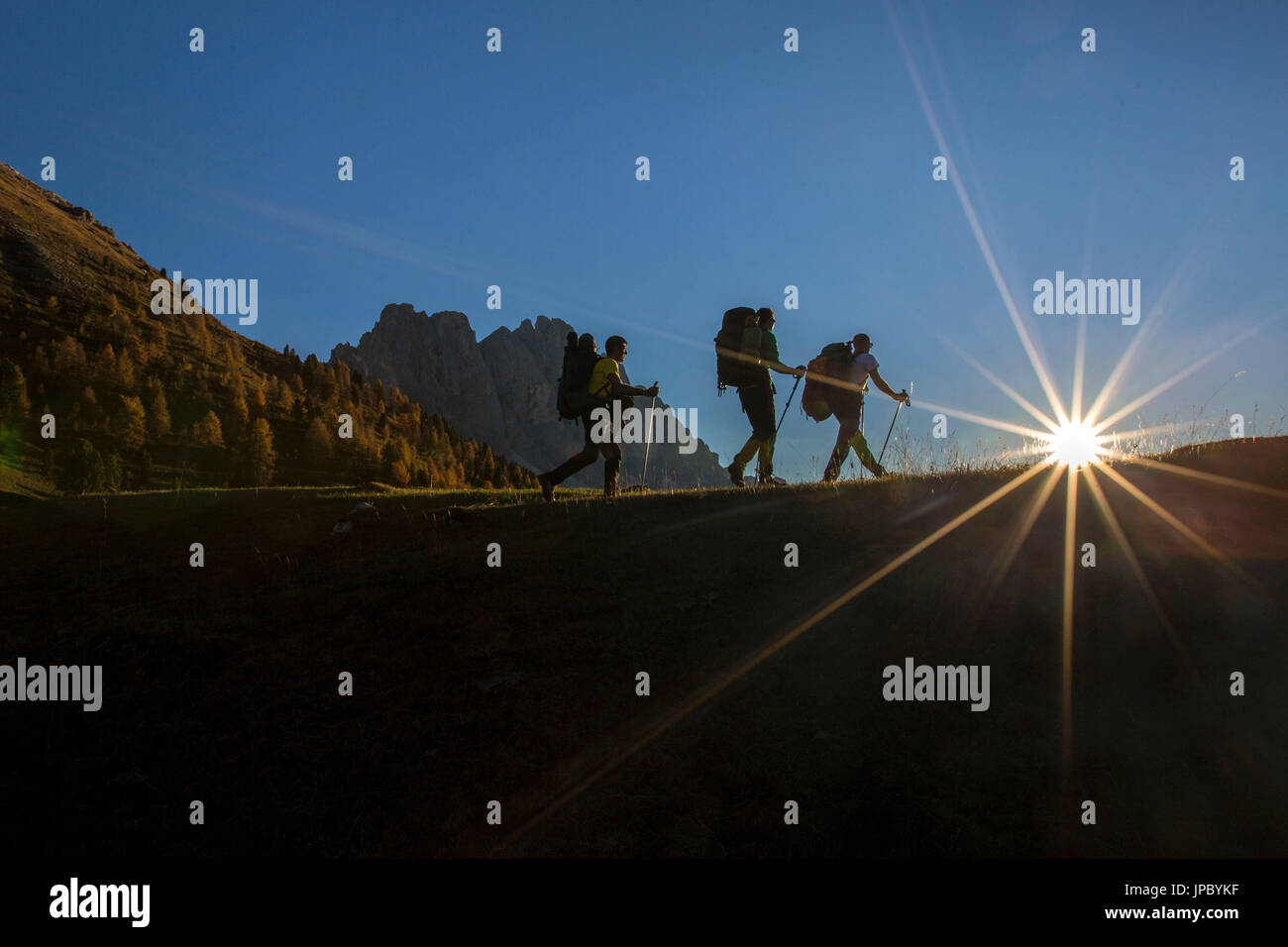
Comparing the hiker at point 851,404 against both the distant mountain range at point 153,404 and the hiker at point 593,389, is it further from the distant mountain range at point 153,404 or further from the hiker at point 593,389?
the distant mountain range at point 153,404

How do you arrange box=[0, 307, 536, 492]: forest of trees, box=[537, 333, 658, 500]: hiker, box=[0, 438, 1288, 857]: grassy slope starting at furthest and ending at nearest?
box=[0, 307, 536, 492]: forest of trees, box=[537, 333, 658, 500]: hiker, box=[0, 438, 1288, 857]: grassy slope

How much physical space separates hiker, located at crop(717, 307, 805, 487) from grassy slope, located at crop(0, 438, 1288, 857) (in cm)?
319

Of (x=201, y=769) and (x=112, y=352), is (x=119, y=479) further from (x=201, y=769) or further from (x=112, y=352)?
(x=201, y=769)

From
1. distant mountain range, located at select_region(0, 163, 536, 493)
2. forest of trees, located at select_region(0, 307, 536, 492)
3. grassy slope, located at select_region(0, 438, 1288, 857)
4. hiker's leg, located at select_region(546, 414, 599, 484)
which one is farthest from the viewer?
forest of trees, located at select_region(0, 307, 536, 492)

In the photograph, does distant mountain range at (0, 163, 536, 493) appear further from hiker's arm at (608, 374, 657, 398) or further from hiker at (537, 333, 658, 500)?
hiker's arm at (608, 374, 657, 398)

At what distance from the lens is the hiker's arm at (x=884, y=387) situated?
14766 millimetres

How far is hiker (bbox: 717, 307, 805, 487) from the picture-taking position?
14188mm

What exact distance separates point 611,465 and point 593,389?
1.32 m

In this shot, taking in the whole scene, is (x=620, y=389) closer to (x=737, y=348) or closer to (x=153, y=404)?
(x=737, y=348)

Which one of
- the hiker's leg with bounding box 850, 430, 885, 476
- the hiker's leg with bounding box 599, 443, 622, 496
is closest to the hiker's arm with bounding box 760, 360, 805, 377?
the hiker's leg with bounding box 850, 430, 885, 476

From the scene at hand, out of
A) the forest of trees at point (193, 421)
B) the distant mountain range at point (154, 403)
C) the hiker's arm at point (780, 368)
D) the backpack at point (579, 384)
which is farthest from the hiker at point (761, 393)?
the forest of trees at point (193, 421)
